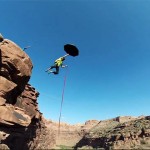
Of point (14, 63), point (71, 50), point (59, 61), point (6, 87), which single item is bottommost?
point (6, 87)

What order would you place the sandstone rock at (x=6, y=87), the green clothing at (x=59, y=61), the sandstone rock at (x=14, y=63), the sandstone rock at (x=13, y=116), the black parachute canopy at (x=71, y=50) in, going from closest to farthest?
the black parachute canopy at (x=71, y=50) < the green clothing at (x=59, y=61) < the sandstone rock at (x=13, y=116) < the sandstone rock at (x=6, y=87) < the sandstone rock at (x=14, y=63)

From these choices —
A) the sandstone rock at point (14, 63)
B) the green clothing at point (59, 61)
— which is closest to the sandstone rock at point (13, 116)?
the sandstone rock at point (14, 63)

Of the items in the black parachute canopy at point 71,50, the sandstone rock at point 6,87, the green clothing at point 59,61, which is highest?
the black parachute canopy at point 71,50

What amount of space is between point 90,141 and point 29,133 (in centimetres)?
6011

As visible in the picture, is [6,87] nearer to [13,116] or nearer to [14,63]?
[14,63]

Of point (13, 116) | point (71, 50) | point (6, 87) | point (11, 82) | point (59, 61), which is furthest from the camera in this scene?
point (11, 82)

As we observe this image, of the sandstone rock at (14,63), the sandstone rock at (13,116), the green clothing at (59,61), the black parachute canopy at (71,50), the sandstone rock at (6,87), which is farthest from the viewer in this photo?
the sandstone rock at (14,63)

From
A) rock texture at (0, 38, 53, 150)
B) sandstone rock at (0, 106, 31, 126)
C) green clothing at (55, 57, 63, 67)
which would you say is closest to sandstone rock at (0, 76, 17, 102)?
rock texture at (0, 38, 53, 150)

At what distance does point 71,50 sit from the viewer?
1942 centimetres

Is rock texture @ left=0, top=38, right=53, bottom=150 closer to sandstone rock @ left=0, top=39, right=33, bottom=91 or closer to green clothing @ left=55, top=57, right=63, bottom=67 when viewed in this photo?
sandstone rock @ left=0, top=39, right=33, bottom=91

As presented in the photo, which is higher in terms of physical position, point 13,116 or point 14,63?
point 14,63

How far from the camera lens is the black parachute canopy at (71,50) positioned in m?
19.0

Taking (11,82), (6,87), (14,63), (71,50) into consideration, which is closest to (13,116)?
(6,87)

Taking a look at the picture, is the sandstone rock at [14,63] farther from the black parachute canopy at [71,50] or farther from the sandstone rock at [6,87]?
the black parachute canopy at [71,50]
